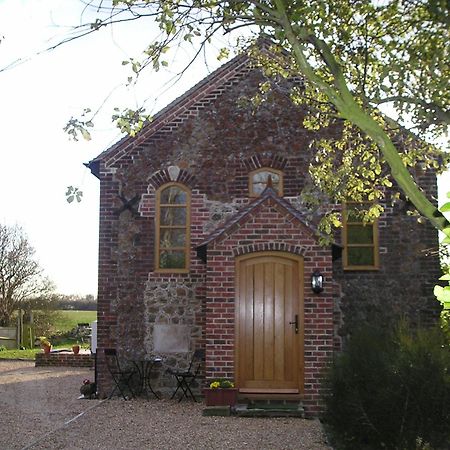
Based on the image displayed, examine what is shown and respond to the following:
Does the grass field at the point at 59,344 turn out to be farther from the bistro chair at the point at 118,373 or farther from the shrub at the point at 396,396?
the shrub at the point at 396,396

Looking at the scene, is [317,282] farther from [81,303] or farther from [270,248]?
[81,303]

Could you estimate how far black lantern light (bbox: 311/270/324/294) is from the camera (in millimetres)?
11930

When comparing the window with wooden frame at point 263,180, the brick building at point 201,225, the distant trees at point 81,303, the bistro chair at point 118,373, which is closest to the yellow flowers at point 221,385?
the brick building at point 201,225

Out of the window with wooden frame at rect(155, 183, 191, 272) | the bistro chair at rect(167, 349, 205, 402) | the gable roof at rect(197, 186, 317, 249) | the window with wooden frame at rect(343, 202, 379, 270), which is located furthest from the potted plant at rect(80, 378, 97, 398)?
the window with wooden frame at rect(343, 202, 379, 270)

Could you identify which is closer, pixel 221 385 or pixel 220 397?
pixel 220 397

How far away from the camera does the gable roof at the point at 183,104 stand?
14.3 meters

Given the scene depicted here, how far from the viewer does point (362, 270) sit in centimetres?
1361

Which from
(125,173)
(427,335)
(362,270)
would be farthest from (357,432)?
(125,173)

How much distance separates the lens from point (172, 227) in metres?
14.1

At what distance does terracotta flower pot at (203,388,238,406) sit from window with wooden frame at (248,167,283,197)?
4213 millimetres

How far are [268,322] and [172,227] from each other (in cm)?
305

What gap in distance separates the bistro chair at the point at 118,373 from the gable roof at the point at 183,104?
408 centimetres

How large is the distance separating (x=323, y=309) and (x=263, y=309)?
1.16 metres

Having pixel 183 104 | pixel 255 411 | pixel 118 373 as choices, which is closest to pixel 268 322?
pixel 255 411
